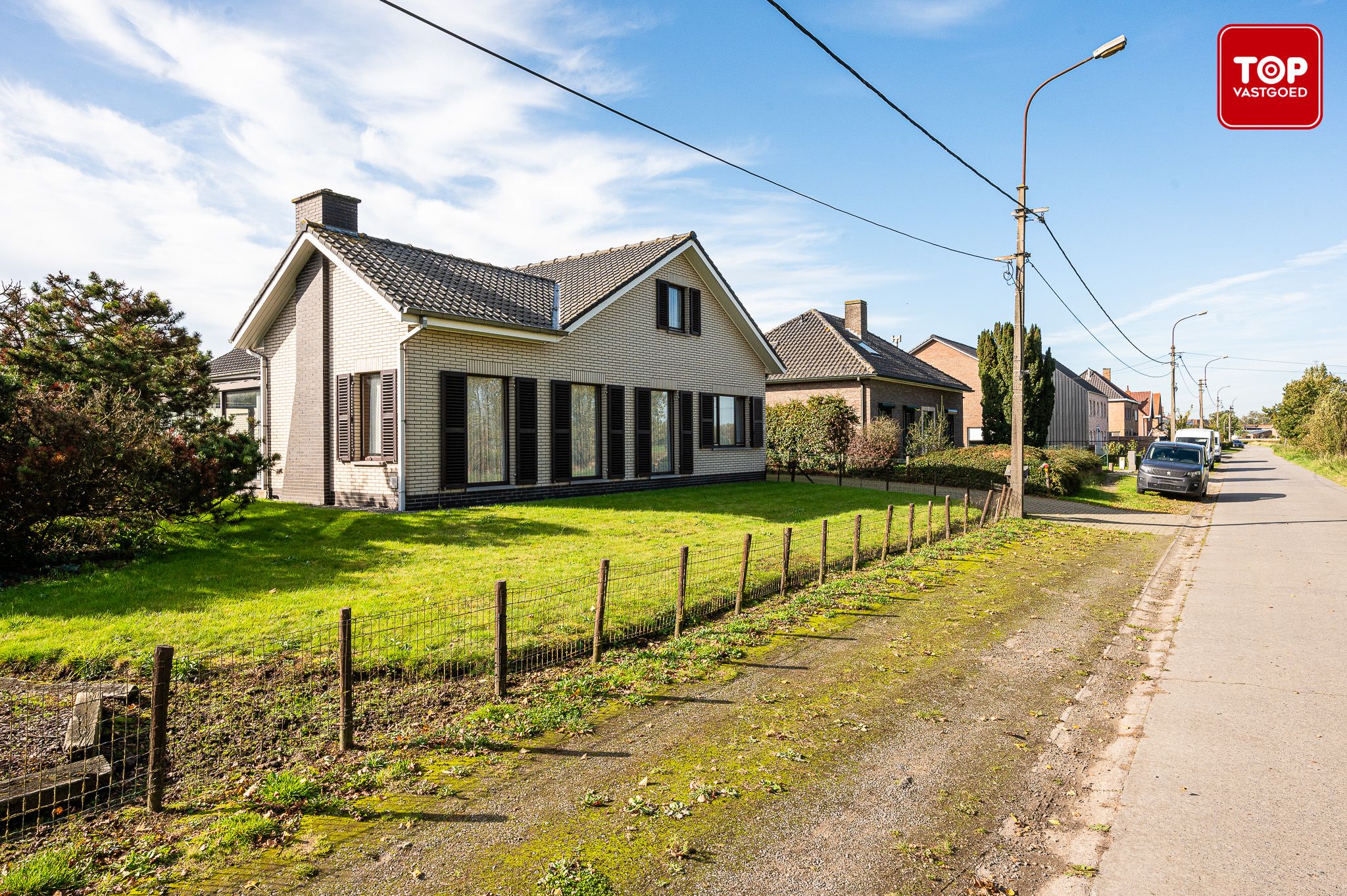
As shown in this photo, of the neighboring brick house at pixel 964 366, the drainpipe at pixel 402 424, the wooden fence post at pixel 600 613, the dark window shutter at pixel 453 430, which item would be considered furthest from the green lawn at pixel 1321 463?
the wooden fence post at pixel 600 613

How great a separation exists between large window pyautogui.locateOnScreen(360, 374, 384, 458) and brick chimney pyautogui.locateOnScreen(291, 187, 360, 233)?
4036 millimetres

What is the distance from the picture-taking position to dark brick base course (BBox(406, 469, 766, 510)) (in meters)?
14.7

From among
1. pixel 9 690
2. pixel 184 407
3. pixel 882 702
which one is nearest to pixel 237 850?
pixel 9 690

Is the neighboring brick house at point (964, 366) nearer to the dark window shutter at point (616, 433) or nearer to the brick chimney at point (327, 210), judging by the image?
the dark window shutter at point (616, 433)

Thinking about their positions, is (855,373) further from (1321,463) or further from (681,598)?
(1321,463)

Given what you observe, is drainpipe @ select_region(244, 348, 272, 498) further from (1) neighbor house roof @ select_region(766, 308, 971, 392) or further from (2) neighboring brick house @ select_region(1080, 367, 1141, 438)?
(2) neighboring brick house @ select_region(1080, 367, 1141, 438)

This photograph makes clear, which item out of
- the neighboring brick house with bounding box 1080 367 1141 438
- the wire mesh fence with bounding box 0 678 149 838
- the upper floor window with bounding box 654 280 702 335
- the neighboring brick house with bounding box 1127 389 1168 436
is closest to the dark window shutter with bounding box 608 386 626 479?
the upper floor window with bounding box 654 280 702 335

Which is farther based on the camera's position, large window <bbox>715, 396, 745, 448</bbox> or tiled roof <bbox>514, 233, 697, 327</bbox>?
large window <bbox>715, 396, 745, 448</bbox>

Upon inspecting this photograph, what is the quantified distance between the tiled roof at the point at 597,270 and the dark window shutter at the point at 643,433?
2696 millimetres

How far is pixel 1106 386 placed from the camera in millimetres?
84750

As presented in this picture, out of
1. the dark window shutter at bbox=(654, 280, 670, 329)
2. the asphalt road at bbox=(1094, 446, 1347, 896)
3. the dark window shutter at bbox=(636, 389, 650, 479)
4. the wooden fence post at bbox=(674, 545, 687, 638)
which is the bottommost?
the asphalt road at bbox=(1094, 446, 1347, 896)

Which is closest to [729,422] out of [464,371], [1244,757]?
[464,371]

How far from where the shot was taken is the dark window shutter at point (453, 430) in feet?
48.3

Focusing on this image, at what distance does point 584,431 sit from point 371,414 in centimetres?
481
